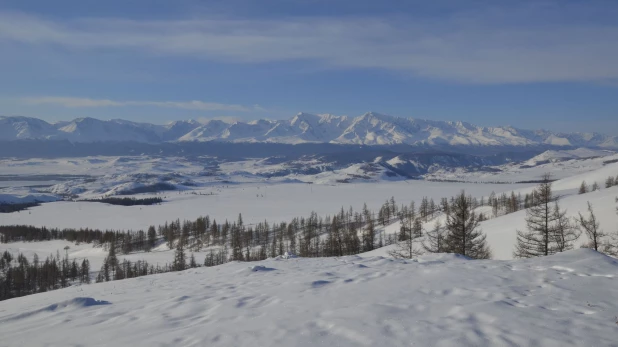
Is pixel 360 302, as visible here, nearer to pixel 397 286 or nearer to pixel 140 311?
pixel 397 286

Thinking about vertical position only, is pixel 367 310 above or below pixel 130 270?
above

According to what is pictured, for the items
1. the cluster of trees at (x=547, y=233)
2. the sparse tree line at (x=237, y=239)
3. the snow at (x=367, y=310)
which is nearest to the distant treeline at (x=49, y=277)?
the sparse tree line at (x=237, y=239)

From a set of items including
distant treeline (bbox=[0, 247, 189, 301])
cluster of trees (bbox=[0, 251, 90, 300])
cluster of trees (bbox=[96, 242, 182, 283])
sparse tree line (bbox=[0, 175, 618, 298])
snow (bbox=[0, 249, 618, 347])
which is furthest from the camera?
cluster of trees (bbox=[96, 242, 182, 283])

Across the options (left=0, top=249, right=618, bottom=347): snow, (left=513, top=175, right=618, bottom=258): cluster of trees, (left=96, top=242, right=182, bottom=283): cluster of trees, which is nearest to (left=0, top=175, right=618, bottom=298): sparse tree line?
(left=96, top=242, right=182, bottom=283): cluster of trees

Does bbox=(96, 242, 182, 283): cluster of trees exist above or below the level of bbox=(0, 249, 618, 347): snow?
below

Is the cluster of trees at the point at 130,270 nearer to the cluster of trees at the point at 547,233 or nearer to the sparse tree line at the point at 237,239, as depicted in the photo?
the sparse tree line at the point at 237,239

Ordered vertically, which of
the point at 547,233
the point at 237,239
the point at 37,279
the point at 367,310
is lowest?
the point at 37,279

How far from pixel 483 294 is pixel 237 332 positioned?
7.39 meters

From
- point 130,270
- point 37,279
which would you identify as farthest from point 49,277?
point 130,270

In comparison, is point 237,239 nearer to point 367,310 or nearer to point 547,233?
point 547,233

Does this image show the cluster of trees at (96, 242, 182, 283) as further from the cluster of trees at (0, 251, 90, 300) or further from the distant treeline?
the cluster of trees at (0, 251, 90, 300)

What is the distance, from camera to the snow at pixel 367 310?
828 centimetres

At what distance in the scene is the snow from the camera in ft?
27.2

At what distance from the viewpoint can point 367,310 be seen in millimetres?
10070
